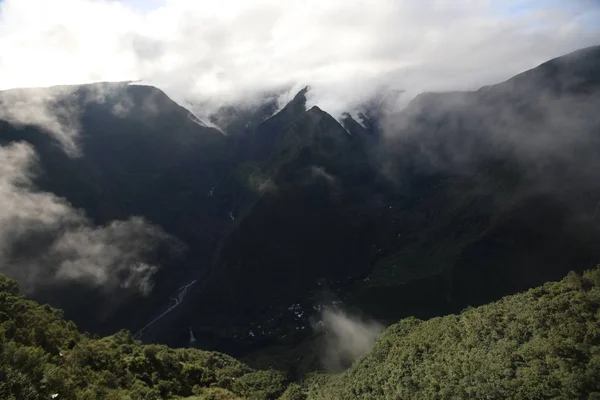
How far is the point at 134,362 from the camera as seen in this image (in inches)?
3423

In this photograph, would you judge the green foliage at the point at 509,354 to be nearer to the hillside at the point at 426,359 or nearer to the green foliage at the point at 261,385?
the hillside at the point at 426,359

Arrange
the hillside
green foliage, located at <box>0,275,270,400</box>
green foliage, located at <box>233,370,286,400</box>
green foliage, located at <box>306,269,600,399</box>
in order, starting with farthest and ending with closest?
green foliage, located at <box>233,370,286,400</box>
green foliage, located at <box>306,269,600,399</box>
the hillside
green foliage, located at <box>0,275,270,400</box>

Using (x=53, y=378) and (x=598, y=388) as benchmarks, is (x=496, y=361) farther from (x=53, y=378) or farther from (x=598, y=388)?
(x=53, y=378)

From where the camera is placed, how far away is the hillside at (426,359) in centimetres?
5756

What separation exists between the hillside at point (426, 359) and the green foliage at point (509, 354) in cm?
16

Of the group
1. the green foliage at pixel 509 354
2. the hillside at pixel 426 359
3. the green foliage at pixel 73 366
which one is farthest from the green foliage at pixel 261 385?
the green foliage at pixel 509 354

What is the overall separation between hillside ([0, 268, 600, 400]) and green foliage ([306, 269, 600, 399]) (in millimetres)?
156

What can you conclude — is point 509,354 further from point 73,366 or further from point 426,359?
point 73,366

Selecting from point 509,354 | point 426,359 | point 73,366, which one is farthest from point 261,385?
point 509,354

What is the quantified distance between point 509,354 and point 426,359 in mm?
20905

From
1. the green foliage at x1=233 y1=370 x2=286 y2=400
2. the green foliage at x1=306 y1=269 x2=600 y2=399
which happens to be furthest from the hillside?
the green foliage at x1=233 y1=370 x2=286 y2=400

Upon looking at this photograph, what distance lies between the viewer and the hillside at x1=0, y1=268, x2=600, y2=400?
57562 mm

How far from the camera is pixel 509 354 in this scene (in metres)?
69.1

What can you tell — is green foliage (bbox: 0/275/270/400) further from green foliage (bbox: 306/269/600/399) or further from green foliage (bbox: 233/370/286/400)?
green foliage (bbox: 306/269/600/399)
